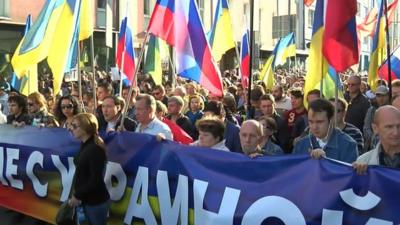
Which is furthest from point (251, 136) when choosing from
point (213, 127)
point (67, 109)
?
point (67, 109)

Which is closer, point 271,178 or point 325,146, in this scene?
point 271,178

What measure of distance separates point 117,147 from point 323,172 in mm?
2353

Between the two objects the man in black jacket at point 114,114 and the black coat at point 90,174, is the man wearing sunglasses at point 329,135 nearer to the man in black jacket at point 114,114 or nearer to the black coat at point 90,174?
the black coat at point 90,174

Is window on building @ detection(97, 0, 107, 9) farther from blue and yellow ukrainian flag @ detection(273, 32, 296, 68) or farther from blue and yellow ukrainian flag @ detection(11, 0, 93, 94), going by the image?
blue and yellow ukrainian flag @ detection(11, 0, 93, 94)

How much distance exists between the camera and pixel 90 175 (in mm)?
5152

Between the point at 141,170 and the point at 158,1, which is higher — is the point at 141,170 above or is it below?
below

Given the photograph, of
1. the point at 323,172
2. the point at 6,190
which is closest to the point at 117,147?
the point at 6,190

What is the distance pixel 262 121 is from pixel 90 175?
167 centimetres

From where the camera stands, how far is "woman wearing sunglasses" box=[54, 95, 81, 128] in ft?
22.6

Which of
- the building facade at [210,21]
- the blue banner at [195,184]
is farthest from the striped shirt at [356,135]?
the building facade at [210,21]

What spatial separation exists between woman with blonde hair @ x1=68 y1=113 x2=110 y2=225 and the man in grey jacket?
7.24ft

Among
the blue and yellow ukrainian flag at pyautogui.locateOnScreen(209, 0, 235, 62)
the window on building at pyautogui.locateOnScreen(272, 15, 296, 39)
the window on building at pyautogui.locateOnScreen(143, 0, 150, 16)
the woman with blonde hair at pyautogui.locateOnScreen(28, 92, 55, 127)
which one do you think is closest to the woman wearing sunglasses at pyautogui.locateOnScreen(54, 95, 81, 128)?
the woman with blonde hair at pyautogui.locateOnScreen(28, 92, 55, 127)

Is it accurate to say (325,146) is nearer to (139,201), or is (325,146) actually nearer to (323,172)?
(323,172)

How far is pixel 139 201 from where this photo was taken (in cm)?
540
